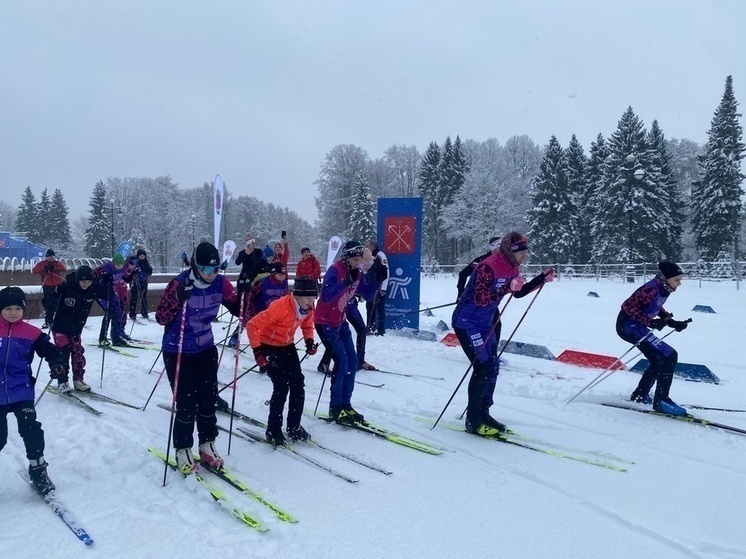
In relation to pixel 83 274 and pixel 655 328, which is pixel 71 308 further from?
pixel 655 328

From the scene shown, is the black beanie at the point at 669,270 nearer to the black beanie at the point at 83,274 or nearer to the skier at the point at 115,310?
the black beanie at the point at 83,274

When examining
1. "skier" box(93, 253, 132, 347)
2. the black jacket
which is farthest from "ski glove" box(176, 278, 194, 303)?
"skier" box(93, 253, 132, 347)

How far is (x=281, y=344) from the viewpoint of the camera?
4.74 metres

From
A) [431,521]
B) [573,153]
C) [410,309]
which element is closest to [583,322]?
[410,309]

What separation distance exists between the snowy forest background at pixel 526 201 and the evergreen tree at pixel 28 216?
18 centimetres

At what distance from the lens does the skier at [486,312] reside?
5004 millimetres

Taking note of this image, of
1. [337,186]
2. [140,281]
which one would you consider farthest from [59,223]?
[140,281]

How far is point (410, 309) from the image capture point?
12.0 metres

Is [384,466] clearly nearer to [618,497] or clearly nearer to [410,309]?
[618,497]

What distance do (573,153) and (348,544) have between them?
46002 mm

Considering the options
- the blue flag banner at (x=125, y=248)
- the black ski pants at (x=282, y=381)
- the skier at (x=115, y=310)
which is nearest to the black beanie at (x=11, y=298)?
the black ski pants at (x=282, y=381)

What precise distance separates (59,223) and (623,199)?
5937 cm

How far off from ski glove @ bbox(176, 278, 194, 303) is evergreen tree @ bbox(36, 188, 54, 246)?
65814 mm

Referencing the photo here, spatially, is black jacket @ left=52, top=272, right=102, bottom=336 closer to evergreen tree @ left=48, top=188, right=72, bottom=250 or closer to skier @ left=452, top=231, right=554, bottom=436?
skier @ left=452, top=231, right=554, bottom=436
